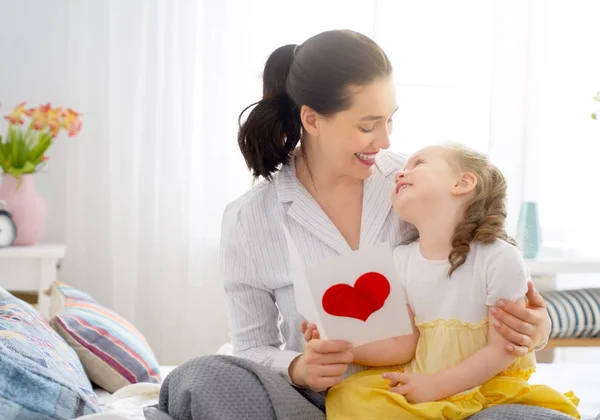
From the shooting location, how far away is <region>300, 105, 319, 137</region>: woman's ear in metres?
1.70

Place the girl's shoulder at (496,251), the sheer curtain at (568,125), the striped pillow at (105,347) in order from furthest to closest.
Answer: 1. the sheer curtain at (568,125)
2. the striped pillow at (105,347)
3. the girl's shoulder at (496,251)

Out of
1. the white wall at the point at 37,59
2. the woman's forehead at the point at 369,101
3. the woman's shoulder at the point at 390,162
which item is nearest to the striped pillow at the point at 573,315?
the woman's shoulder at the point at 390,162

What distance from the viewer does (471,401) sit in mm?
1450

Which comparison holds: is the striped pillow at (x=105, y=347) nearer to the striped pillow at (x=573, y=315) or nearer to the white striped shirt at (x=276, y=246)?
the white striped shirt at (x=276, y=246)

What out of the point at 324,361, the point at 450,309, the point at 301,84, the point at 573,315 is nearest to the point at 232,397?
the point at 324,361

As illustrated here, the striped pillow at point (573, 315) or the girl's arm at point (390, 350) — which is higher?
the girl's arm at point (390, 350)

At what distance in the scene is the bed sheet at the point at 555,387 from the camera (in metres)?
1.73

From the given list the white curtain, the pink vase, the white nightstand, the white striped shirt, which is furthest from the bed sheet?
the white curtain

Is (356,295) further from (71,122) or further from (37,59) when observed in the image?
(37,59)

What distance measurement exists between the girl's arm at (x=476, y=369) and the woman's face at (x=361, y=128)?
424 mm

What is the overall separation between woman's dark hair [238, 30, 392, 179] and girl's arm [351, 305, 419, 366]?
1.43 feet

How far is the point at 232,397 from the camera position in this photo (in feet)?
4.71

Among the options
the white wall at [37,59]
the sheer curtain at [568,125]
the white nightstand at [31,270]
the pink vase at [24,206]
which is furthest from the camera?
the sheer curtain at [568,125]

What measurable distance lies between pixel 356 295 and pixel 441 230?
264 mm
